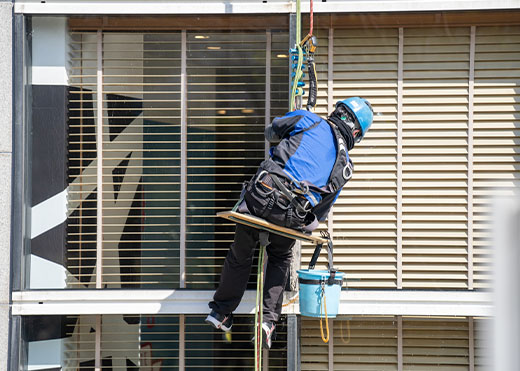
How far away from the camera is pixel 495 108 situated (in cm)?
530

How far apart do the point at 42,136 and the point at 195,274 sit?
71.1 inches

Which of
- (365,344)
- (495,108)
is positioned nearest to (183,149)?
(365,344)

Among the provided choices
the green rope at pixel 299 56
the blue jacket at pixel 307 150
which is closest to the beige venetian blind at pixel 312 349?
the blue jacket at pixel 307 150

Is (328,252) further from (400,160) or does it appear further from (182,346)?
(182,346)

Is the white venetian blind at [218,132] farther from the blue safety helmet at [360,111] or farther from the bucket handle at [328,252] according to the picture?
the blue safety helmet at [360,111]

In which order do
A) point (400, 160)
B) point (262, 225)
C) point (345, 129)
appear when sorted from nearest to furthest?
point (262, 225), point (345, 129), point (400, 160)

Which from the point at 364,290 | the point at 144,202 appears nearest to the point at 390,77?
the point at 364,290

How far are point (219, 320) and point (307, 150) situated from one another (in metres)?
1.54

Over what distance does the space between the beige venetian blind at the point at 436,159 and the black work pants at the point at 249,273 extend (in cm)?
116

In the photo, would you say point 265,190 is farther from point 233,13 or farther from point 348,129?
point 233,13

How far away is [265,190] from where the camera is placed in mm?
4414

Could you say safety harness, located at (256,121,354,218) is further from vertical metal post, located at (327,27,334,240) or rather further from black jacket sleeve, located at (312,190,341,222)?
vertical metal post, located at (327,27,334,240)

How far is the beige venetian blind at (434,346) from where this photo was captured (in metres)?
5.31

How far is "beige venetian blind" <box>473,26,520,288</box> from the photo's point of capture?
5.28m
